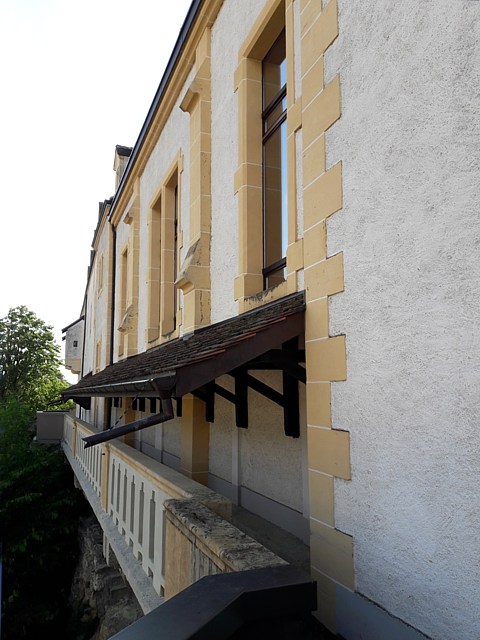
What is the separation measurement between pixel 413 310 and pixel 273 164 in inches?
152

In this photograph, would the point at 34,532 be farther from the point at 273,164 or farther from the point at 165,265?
the point at 273,164

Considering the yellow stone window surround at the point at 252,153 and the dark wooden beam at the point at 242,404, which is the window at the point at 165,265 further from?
the dark wooden beam at the point at 242,404

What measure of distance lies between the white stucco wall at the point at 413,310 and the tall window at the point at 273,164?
7.97 feet

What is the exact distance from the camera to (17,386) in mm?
41750

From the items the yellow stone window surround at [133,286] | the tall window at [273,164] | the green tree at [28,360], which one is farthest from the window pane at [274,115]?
the green tree at [28,360]

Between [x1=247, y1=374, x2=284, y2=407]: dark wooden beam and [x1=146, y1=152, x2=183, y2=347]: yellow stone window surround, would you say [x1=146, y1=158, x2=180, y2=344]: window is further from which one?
[x1=247, y1=374, x2=284, y2=407]: dark wooden beam

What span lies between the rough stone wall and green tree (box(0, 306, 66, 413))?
28.6m

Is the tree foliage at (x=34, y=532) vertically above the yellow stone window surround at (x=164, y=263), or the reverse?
the yellow stone window surround at (x=164, y=263)

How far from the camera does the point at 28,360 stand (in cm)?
4294

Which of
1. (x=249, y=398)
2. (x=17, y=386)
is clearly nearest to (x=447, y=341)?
(x=249, y=398)

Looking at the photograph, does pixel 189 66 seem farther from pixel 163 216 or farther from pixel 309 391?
pixel 309 391

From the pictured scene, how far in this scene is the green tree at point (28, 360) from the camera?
41312 millimetres

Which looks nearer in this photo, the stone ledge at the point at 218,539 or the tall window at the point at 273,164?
the stone ledge at the point at 218,539

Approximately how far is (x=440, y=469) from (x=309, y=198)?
2289mm
